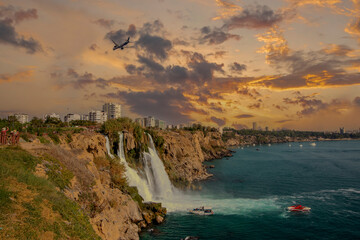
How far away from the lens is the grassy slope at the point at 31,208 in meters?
11.7

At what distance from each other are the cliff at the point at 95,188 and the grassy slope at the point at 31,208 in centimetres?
90

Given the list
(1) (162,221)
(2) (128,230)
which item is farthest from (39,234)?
(1) (162,221)

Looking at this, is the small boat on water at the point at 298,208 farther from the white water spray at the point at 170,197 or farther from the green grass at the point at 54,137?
the green grass at the point at 54,137

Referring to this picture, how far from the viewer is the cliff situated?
19.9m

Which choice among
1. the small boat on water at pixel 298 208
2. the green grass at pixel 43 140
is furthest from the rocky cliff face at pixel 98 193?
the small boat on water at pixel 298 208

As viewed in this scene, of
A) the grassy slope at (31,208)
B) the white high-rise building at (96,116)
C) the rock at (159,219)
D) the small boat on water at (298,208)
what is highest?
the white high-rise building at (96,116)

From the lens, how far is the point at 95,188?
23125 millimetres

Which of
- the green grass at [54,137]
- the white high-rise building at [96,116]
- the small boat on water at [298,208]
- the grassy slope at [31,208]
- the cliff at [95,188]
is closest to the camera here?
the grassy slope at [31,208]

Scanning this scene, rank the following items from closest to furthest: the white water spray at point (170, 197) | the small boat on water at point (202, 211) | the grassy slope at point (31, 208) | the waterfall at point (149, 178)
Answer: the grassy slope at point (31, 208) → the small boat on water at point (202, 211) → the white water spray at point (170, 197) → the waterfall at point (149, 178)

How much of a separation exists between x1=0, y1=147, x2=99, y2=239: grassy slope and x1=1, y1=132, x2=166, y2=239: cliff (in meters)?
0.90

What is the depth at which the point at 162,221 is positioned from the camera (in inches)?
1388

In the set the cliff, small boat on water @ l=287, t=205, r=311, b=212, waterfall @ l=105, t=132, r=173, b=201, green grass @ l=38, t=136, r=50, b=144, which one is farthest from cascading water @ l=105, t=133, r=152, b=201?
small boat on water @ l=287, t=205, r=311, b=212

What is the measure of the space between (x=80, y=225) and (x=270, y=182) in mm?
59015

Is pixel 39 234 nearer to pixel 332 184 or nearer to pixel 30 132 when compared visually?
pixel 30 132
